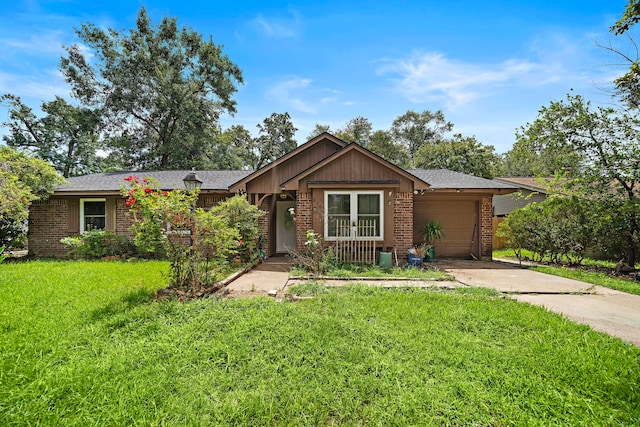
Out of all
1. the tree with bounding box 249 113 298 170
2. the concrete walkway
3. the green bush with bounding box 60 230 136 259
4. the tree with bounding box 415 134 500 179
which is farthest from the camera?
the tree with bounding box 249 113 298 170

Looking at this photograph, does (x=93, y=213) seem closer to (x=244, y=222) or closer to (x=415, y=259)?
(x=244, y=222)

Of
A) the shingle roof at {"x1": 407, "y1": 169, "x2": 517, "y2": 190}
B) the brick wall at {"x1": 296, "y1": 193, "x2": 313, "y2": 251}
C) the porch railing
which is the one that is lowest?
the porch railing

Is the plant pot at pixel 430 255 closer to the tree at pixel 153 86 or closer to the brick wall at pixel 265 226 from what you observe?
the brick wall at pixel 265 226

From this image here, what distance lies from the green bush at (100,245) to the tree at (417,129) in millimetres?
30942

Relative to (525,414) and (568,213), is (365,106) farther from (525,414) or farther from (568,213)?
(525,414)

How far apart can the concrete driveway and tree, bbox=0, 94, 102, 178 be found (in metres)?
28.6

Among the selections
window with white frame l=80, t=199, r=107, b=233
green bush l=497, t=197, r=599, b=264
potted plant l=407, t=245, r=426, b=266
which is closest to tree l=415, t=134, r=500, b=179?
green bush l=497, t=197, r=599, b=264

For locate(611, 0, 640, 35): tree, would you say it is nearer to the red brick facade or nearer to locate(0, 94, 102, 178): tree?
the red brick facade

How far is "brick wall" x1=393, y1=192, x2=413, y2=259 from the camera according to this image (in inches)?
386

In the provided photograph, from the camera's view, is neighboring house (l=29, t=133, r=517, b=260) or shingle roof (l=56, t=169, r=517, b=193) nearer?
neighboring house (l=29, t=133, r=517, b=260)

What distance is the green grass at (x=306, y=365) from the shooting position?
243 centimetres

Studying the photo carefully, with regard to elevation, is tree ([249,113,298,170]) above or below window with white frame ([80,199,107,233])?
above

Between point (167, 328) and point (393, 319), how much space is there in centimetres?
319

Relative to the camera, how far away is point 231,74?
1014 inches
